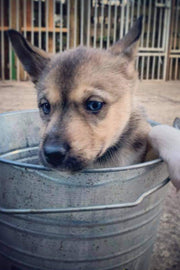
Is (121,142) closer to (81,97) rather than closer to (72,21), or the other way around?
(81,97)

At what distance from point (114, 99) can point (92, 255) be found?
0.93m

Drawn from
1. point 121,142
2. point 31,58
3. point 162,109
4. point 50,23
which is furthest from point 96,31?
point 121,142

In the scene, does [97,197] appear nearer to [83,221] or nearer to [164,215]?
[83,221]

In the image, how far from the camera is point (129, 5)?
425 inches

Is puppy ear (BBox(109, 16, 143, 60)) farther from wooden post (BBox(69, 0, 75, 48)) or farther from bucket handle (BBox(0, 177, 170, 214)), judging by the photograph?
wooden post (BBox(69, 0, 75, 48))

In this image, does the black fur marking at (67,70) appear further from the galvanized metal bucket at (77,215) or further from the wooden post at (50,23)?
the wooden post at (50,23)

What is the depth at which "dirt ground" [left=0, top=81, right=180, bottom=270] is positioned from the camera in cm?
256

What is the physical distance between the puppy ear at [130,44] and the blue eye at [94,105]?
1.67 feet

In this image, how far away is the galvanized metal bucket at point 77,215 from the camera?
1.55 m

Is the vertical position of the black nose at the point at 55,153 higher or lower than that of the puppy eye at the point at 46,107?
lower

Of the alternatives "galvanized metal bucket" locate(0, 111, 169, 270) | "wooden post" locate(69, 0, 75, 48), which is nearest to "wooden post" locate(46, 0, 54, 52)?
"wooden post" locate(69, 0, 75, 48)

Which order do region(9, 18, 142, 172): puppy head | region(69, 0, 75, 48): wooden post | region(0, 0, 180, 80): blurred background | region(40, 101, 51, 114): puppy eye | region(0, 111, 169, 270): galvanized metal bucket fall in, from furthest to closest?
1. region(69, 0, 75, 48): wooden post
2. region(0, 0, 180, 80): blurred background
3. region(40, 101, 51, 114): puppy eye
4. region(9, 18, 142, 172): puppy head
5. region(0, 111, 169, 270): galvanized metal bucket

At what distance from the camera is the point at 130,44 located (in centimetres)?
230

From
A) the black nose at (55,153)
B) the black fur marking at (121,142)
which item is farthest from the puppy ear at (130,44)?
the black nose at (55,153)
